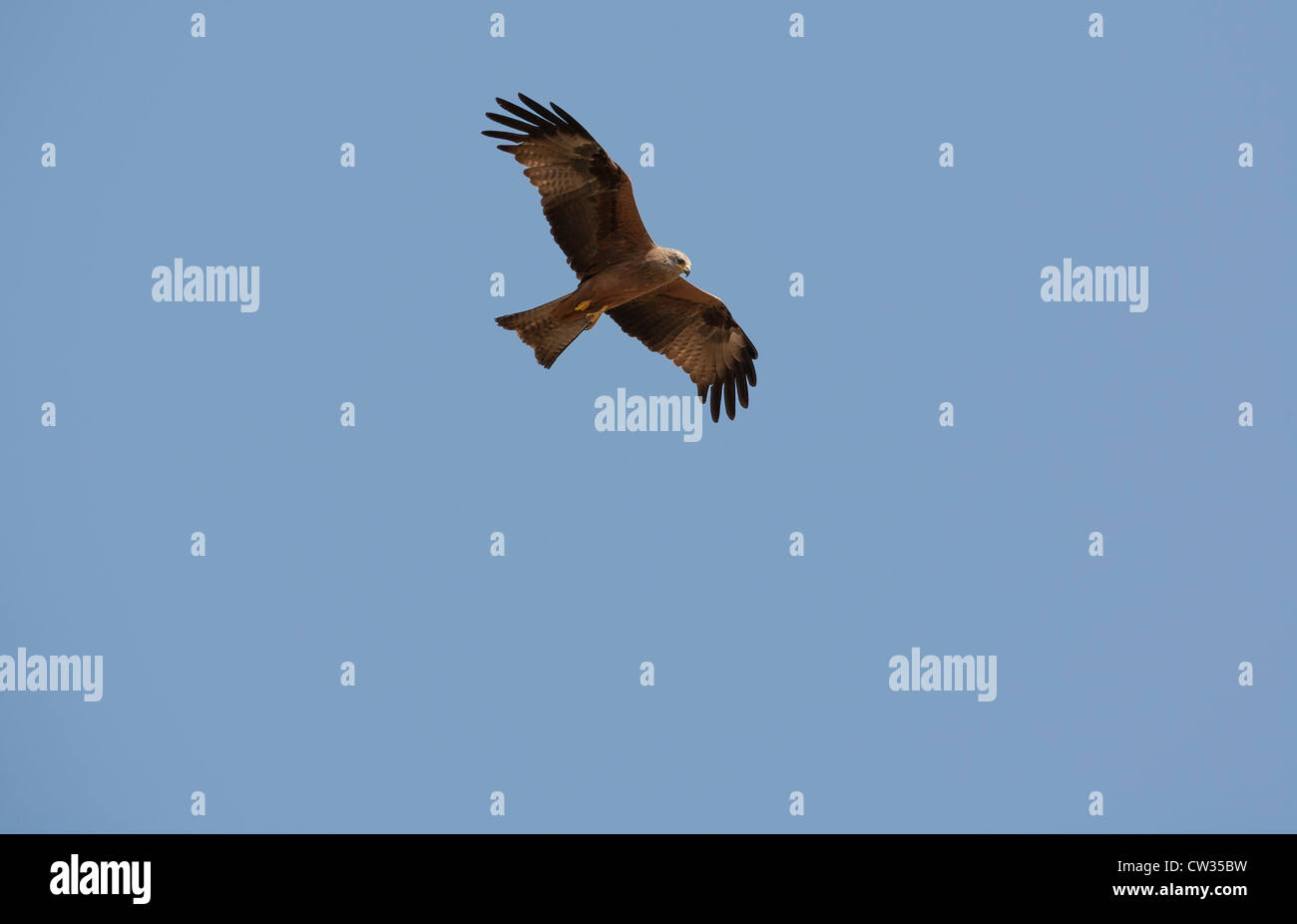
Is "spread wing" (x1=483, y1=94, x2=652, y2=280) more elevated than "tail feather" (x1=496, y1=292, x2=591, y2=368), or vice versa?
"spread wing" (x1=483, y1=94, x2=652, y2=280)

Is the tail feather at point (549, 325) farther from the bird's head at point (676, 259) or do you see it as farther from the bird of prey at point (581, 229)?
the bird's head at point (676, 259)

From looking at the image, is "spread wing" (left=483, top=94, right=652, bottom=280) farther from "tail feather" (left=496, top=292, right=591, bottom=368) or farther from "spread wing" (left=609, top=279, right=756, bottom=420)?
"spread wing" (left=609, top=279, right=756, bottom=420)

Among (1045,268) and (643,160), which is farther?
(1045,268)

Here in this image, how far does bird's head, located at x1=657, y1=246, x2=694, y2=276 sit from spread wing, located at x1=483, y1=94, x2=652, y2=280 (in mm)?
185

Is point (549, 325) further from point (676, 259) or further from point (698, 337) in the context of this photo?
point (698, 337)

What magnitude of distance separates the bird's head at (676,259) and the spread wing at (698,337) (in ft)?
4.07

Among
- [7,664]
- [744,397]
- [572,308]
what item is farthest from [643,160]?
[7,664]

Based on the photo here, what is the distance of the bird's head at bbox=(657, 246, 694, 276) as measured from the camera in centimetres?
1260

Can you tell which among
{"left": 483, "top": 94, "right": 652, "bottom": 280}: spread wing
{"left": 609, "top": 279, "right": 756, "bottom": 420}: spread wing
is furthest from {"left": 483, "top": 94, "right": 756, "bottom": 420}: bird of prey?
{"left": 609, "top": 279, "right": 756, "bottom": 420}: spread wing
